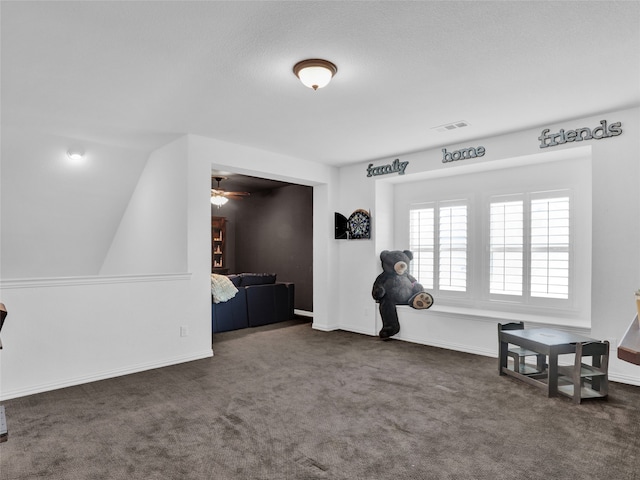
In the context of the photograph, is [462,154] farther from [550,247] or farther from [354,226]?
[354,226]

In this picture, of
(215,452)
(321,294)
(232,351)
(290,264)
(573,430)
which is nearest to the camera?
(215,452)

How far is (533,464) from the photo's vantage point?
7.52ft

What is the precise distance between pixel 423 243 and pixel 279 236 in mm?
3238

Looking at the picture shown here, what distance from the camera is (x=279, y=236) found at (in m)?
8.05

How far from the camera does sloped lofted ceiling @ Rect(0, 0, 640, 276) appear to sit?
225 centimetres

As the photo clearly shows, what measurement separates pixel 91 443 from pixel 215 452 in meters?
0.81

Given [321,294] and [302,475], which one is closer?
[302,475]

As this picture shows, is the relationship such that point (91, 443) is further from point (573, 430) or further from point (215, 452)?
point (573, 430)

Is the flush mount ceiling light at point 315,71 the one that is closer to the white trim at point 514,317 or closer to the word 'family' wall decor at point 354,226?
the word 'family' wall decor at point 354,226

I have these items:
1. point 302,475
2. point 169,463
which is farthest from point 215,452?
point 302,475

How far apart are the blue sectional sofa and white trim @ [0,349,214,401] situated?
4.01ft

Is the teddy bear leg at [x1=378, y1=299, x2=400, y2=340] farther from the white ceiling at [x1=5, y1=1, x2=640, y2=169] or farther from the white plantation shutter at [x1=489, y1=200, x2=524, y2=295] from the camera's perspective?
the white ceiling at [x1=5, y1=1, x2=640, y2=169]

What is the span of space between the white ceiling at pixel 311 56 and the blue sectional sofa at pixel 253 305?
2572 mm

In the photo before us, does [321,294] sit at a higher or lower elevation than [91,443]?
higher
